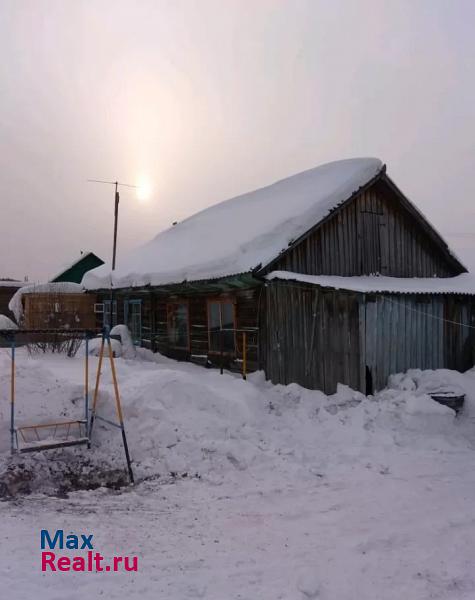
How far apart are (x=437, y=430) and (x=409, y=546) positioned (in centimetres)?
421

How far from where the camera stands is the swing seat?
6.87m

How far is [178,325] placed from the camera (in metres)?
16.5

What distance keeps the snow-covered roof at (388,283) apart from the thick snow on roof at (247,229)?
3.11 ft

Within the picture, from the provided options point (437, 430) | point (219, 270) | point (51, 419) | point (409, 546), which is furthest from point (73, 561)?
point (219, 270)

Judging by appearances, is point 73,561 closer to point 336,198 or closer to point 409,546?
point 409,546

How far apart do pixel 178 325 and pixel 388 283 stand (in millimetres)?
7105

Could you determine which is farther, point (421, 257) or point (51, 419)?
point (421, 257)

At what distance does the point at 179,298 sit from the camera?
642 inches

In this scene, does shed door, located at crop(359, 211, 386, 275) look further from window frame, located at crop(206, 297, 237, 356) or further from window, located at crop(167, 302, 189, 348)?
window, located at crop(167, 302, 189, 348)

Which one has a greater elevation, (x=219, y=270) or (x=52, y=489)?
(x=219, y=270)

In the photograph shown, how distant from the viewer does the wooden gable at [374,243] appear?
1279 cm

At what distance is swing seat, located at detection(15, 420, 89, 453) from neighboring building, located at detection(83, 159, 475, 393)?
5.29 metres
